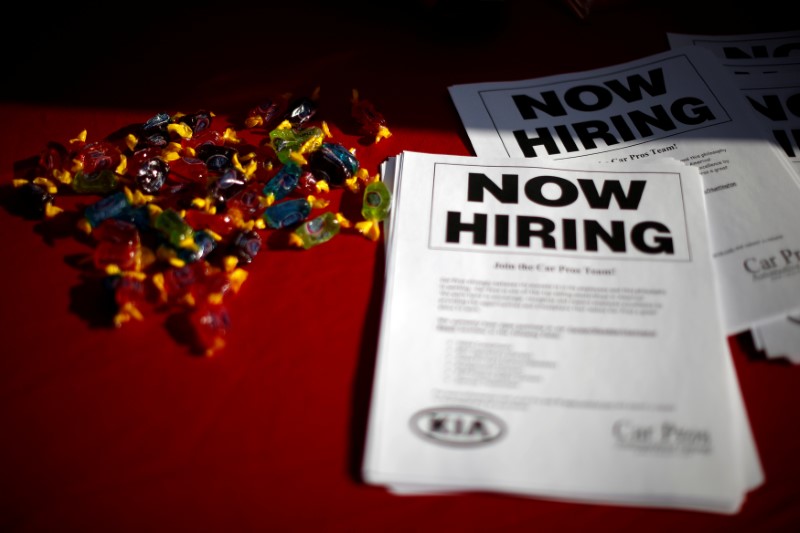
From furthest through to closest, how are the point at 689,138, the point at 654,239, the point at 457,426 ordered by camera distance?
the point at 689,138 < the point at 654,239 < the point at 457,426

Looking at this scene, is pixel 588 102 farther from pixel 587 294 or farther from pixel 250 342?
pixel 250 342

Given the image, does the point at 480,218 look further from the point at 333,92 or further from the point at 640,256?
the point at 333,92

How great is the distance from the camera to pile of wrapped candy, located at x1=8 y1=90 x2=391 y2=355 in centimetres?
68

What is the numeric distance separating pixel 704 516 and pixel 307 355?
0.41 metres

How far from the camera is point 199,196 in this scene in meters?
0.76

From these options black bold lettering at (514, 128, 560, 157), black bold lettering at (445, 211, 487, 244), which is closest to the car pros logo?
black bold lettering at (445, 211, 487, 244)

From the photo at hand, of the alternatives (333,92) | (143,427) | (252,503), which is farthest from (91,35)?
(252,503)

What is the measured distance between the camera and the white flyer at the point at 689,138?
26.3 inches

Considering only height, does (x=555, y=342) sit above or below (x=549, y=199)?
below

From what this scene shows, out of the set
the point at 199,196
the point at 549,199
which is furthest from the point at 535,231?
the point at 199,196

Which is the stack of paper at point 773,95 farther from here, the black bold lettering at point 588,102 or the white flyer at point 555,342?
the black bold lettering at point 588,102

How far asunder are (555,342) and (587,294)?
8 centimetres

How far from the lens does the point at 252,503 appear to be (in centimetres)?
55

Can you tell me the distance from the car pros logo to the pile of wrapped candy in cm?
24
